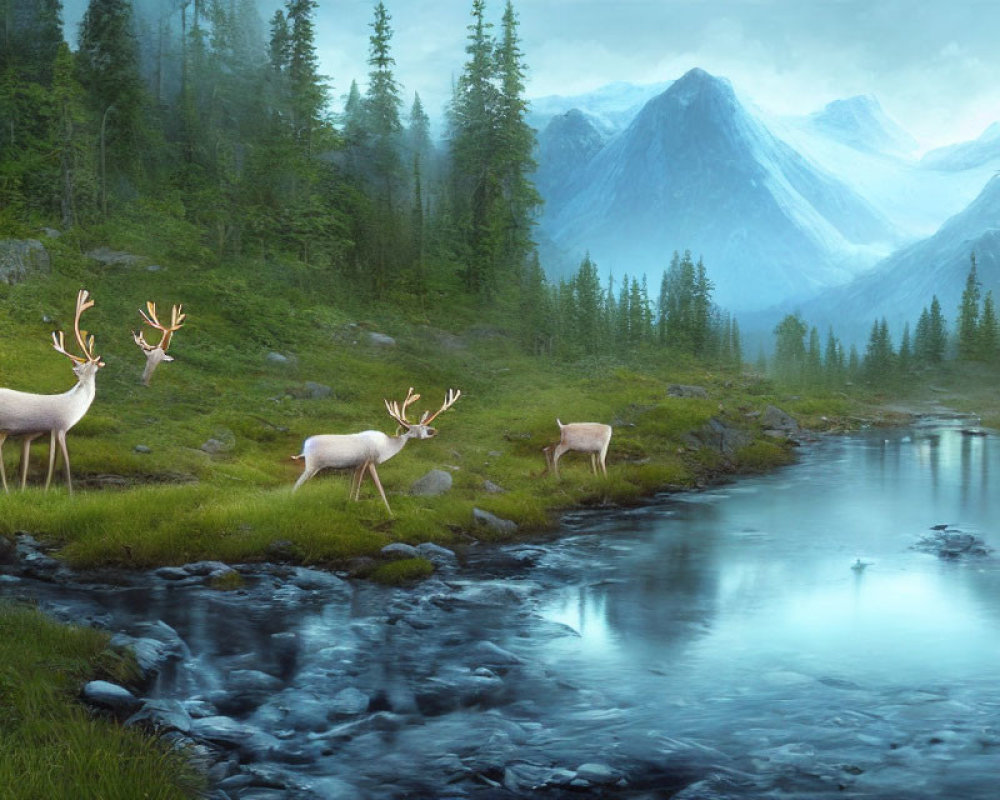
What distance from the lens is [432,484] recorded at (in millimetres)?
22531

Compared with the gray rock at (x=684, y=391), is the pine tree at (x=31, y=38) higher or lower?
higher

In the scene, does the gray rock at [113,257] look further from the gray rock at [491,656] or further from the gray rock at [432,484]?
the gray rock at [491,656]

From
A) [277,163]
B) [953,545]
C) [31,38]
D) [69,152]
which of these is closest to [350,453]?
[953,545]

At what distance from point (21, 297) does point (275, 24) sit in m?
47.6

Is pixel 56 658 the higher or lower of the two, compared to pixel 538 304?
lower

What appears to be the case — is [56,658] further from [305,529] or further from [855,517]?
[855,517]

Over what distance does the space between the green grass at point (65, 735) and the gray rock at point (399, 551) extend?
6.88 m

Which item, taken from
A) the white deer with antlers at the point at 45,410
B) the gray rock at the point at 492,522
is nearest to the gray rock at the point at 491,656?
the gray rock at the point at 492,522

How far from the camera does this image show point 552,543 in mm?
20203

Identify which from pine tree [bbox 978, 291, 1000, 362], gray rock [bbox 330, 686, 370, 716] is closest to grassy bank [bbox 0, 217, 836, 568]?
gray rock [bbox 330, 686, 370, 716]

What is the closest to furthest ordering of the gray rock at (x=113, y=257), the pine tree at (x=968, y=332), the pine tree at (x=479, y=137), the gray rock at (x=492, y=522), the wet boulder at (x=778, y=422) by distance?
the gray rock at (x=492, y=522), the gray rock at (x=113, y=257), the wet boulder at (x=778, y=422), the pine tree at (x=479, y=137), the pine tree at (x=968, y=332)

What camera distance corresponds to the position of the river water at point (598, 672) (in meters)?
8.63

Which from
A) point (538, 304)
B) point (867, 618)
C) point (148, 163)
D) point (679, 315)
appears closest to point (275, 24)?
point (148, 163)

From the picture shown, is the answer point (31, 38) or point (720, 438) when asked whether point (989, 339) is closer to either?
point (720, 438)
